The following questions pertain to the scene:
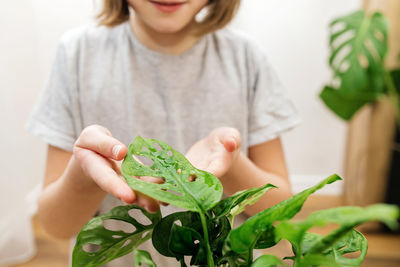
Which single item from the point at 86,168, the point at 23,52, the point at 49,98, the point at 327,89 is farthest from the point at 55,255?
the point at 86,168

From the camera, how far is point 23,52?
4.30ft

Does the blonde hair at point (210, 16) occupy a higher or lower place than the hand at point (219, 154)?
higher

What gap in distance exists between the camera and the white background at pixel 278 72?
128 cm

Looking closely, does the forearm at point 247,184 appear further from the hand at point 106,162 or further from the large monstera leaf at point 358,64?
the large monstera leaf at point 358,64

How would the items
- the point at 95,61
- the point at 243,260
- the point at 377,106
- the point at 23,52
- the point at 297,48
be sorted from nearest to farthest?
the point at 243,260 → the point at 95,61 → the point at 23,52 → the point at 377,106 → the point at 297,48

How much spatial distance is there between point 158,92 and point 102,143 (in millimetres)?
355

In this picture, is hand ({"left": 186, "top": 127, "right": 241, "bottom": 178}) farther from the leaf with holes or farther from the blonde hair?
the blonde hair

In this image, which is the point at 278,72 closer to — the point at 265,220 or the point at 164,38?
the point at 164,38

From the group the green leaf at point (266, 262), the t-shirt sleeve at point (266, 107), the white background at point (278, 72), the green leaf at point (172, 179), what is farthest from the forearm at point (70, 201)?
the white background at point (278, 72)

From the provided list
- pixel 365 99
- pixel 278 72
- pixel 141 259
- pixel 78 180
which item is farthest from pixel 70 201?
pixel 278 72

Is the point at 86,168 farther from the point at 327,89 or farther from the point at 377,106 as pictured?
the point at 377,106

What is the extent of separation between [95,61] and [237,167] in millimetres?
317

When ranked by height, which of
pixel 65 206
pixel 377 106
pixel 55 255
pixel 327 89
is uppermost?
pixel 65 206

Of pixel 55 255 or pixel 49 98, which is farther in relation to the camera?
pixel 55 255
